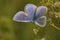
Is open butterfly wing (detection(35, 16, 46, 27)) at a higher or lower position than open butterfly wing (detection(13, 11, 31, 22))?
lower

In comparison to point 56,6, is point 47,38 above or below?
below

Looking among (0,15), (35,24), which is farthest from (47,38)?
(0,15)

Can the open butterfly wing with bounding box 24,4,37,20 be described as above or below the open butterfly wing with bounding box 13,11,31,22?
above

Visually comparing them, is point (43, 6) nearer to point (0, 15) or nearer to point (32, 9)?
point (32, 9)

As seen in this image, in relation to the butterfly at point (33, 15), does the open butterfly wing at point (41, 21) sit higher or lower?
lower
